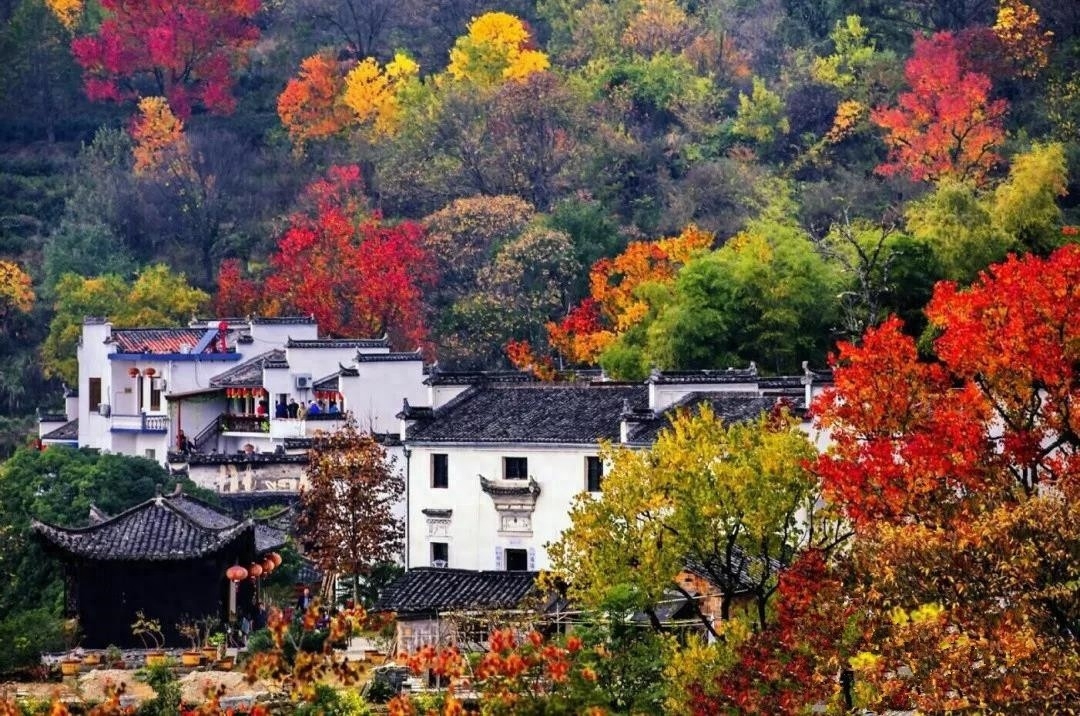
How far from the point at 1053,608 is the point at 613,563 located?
10.8 meters

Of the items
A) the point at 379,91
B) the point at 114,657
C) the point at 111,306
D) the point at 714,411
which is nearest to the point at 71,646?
the point at 114,657

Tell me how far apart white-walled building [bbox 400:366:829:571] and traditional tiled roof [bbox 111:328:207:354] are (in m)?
24.1

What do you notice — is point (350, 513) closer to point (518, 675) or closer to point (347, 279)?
point (518, 675)

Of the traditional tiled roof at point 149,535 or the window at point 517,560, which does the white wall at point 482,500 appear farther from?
the traditional tiled roof at point 149,535

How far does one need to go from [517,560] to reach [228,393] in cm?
2348

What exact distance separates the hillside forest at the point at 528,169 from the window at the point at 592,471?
11852 millimetres

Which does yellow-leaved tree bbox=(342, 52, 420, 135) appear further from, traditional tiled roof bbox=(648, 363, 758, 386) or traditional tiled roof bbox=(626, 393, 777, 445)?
traditional tiled roof bbox=(626, 393, 777, 445)

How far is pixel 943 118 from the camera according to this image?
92.4m

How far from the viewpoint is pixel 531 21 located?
12475 centimetres

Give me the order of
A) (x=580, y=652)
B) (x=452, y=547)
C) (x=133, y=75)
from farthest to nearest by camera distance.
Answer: (x=133, y=75) < (x=452, y=547) < (x=580, y=652)

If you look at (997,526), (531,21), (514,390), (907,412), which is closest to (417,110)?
(531,21)

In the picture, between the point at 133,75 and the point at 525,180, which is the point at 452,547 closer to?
the point at 525,180

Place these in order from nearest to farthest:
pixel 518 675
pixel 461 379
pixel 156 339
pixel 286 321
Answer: pixel 518 675 < pixel 461 379 < pixel 286 321 < pixel 156 339

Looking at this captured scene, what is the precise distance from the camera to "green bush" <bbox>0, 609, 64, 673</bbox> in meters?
45.9
